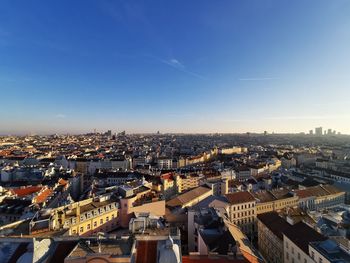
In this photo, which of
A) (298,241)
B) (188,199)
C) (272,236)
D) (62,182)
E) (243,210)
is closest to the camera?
(298,241)

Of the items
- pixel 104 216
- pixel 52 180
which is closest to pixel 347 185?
pixel 104 216

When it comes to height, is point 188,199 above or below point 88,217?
below

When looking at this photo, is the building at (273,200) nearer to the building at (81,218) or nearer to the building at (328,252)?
the building at (328,252)

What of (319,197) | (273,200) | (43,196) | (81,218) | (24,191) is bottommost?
(319,197)

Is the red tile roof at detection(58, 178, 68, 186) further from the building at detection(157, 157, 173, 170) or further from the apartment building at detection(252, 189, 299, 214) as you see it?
the building at detection(157, 157, 173, 170)

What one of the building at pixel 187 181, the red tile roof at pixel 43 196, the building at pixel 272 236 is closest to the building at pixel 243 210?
the building at pixel 272 236

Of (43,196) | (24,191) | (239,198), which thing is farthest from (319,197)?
(24,191)

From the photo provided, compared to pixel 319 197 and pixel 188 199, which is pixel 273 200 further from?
pixel 188 199
